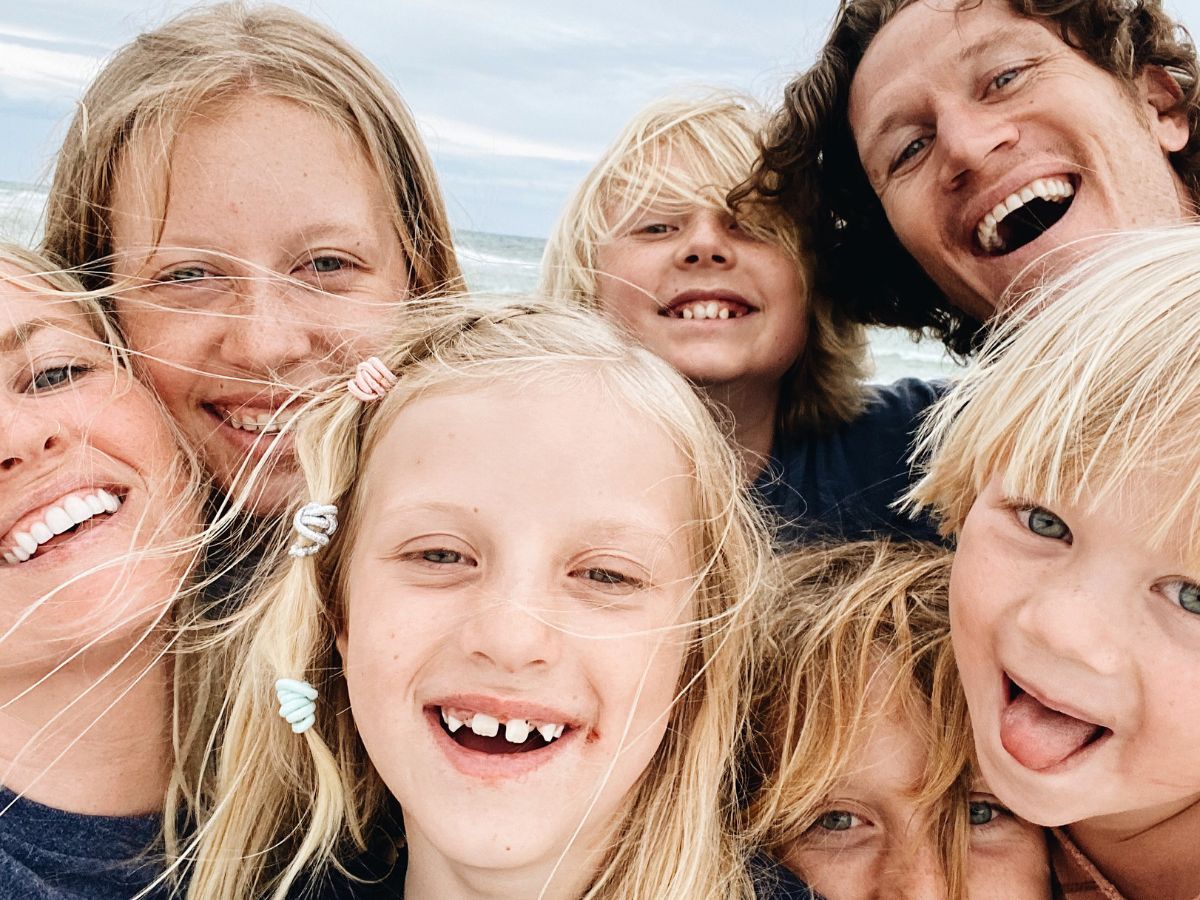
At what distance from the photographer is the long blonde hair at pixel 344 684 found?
79.7 inches

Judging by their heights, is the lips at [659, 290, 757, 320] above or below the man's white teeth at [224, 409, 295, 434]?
above

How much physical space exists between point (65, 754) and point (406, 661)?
92 cm

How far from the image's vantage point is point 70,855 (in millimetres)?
2080

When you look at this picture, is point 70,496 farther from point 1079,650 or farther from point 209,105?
point 1079,650

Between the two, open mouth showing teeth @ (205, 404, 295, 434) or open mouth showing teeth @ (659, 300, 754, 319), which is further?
open mouth showing teeth @ (659, 300, 754, 319)

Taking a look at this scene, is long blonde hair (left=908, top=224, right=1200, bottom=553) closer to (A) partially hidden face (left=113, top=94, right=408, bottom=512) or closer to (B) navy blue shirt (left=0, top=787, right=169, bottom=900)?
(A) partially hidden face (left=113, top=94, right=408, bottom=512)

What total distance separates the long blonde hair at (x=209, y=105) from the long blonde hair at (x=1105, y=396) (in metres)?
1.45

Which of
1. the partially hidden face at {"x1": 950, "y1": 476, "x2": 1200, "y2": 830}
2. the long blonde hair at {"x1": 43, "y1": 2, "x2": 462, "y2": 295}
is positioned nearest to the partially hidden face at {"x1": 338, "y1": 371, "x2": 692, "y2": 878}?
the partially hidden face at {"x1": 950, "y1": 476, "x2": 1200, "y2": 830}

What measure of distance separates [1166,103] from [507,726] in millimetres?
2452

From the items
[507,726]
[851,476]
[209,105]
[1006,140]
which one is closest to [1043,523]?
[507,726]

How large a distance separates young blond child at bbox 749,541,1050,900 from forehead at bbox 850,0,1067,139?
137 cm

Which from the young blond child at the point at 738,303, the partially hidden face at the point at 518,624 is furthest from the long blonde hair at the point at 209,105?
the partially hidden face at the point at 518,624

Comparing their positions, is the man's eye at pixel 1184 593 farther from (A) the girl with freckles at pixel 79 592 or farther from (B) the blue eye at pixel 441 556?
(A) the girl with freckles at pixel 79 592

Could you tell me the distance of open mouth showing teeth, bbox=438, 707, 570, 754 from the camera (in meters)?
1.80
